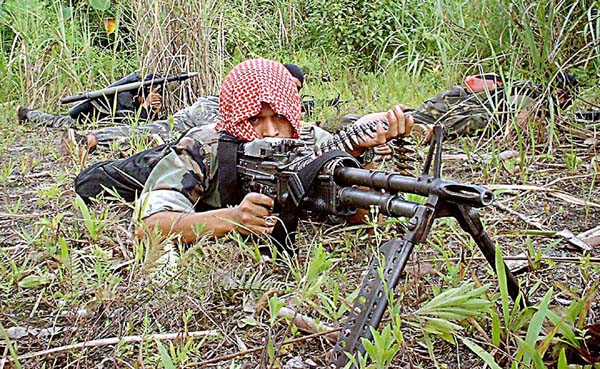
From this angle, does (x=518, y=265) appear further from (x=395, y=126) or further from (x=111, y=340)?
(x=111, y=340)

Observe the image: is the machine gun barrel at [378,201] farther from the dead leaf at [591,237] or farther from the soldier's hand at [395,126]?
the dead leaf at [591,237]

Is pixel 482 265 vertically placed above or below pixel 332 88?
above

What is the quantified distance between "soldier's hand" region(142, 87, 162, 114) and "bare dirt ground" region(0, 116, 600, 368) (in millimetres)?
2219

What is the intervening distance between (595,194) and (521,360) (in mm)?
1387

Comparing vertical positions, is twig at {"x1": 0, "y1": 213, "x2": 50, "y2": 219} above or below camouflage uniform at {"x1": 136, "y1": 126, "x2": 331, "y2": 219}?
below

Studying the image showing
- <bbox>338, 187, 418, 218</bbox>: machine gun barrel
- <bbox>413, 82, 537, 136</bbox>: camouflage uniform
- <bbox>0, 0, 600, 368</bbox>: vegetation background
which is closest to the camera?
<bbox>0, 0, 600, 368</bbox>: vegetation background

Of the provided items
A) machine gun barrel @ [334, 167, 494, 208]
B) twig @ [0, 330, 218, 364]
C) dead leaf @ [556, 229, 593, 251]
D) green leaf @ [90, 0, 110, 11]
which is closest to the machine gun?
machine gun barrel @ [334, 167, 494, 208]

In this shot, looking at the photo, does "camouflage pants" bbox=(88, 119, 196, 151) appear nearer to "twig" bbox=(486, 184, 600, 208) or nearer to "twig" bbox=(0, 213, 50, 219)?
A: "twig" bbox=(0, 213, 50, 219)

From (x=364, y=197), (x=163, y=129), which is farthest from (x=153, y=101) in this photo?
(x=364, y=197)

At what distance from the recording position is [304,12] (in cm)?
929

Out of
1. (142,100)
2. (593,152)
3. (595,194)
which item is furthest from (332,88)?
(595,194)

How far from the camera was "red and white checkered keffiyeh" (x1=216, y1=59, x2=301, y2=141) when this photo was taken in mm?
2393

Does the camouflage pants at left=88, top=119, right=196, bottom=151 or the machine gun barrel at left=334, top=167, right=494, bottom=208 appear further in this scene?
the camouflage pants at left=88, top=119, right=196, bottom=151

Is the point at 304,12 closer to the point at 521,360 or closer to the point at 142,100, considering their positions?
the point at 142,100
